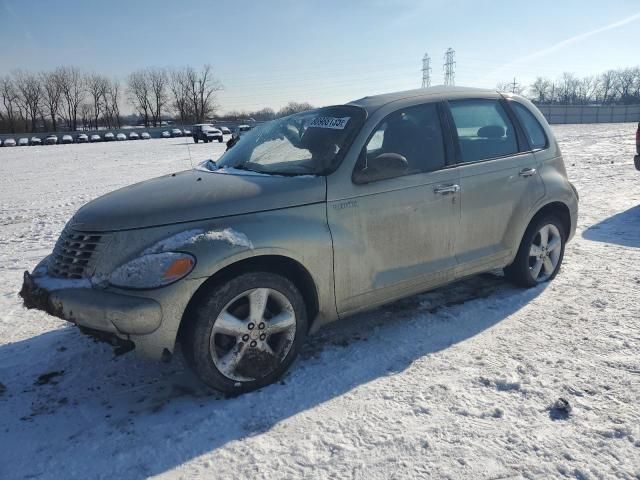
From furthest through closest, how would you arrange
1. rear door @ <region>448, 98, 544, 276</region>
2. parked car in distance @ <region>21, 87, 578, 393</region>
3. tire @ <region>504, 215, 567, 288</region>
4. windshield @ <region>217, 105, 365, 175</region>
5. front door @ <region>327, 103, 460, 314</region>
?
1. tire @ <region>504, 215, 567, 288</region>
2. rear door @ <region>448, 98, 544, 276</region>
3. windshield @ <region>217, 105, 365, 175</region>
4. front door @ <region>327, 103, 460, 314</region>
5. parked car in distance @ <region>21, 87, 578, 393</region>

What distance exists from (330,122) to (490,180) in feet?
4.76

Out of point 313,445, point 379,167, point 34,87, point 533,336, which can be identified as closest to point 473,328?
point 533,336

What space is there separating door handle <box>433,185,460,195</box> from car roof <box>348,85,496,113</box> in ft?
2.53

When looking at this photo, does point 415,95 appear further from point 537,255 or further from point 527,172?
point 537,255

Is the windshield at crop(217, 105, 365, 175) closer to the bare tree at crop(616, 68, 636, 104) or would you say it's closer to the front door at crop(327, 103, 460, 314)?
the front door at crop(327, 103, 460, 314)

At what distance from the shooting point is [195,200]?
306 cm

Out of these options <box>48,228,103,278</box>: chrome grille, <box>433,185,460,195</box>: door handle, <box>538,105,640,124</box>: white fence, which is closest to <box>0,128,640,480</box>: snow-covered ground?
<box>48,228,103,278</box>: chrome grille

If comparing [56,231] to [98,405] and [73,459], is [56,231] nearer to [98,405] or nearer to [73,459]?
[98,405]

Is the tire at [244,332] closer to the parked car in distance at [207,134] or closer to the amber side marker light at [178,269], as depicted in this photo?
the amber side marker light at [178,269]

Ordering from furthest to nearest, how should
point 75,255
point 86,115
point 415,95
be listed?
point 86,115, point 415,95, point 75,255

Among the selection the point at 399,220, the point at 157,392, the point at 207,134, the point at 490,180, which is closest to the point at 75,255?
the point at 157,392

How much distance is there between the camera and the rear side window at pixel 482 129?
4.05 metres

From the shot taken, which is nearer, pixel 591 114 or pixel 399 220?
pixel 399 220

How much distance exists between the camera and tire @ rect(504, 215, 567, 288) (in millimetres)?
4488
